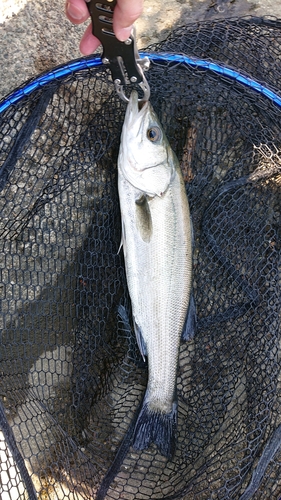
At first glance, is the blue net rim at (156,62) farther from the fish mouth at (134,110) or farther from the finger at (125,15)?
the finger at (125,15)

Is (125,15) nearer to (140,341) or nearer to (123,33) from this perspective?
(123,33)

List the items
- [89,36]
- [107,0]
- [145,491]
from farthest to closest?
[145,491] < [89,36] < [107,0]

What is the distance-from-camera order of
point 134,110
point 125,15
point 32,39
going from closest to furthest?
point 125,15, point 134,110, point 32,39

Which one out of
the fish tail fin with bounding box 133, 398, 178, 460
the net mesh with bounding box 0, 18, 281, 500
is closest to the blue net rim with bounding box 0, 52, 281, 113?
the net mesh with bounding box 0, 18, 281, 500

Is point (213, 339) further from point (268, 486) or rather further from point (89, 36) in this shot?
point (89, 36)

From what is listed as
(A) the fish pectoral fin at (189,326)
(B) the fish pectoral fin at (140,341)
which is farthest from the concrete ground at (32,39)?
(A) the fish pectoral fin at (189,326)

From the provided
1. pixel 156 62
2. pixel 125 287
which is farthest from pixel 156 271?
pixel 156 62

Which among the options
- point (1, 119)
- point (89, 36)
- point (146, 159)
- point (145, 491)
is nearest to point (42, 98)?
point (1, 119)

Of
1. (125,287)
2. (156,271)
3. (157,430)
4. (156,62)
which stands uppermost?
(156,62)
